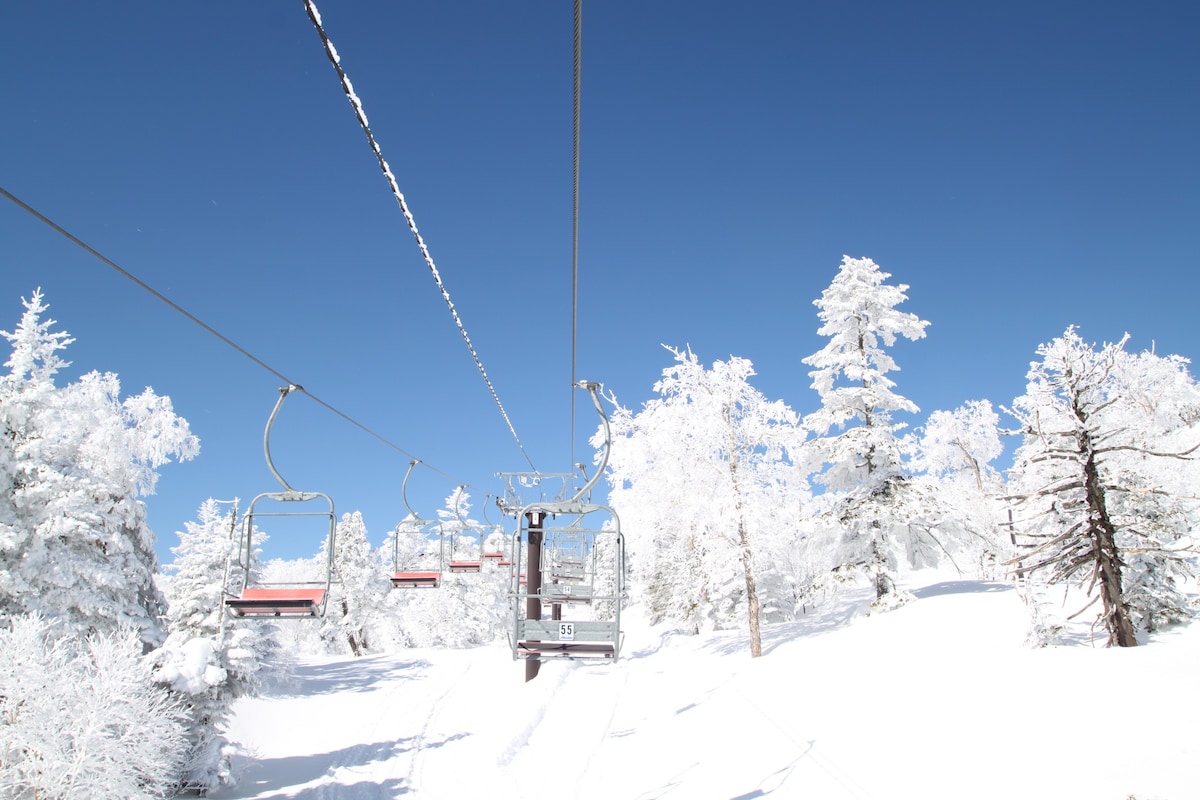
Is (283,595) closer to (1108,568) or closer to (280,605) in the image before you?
(280,605)

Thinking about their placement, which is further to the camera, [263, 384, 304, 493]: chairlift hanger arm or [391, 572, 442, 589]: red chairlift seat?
[391, 572, 442, 589]: red chairlift seat

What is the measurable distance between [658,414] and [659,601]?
2534 centimetres

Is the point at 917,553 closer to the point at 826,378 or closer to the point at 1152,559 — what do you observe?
the point at 826,378

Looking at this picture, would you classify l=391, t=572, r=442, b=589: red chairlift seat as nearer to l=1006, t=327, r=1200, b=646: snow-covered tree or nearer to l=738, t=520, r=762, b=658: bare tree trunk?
l=738, t=520, r=762, b=658: bare tree trunk

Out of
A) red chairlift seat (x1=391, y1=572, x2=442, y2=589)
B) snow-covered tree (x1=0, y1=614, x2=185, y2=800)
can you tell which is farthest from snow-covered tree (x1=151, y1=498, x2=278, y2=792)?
red chairlift seat (x1=391, y1=572, x2=442, y2=589)

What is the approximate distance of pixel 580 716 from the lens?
72.7 ft

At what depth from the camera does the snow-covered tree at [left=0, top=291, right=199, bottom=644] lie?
19.4m

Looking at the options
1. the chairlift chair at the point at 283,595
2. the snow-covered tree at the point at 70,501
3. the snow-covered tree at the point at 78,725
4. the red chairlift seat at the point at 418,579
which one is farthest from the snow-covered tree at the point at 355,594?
the chairlift chair at the point at 283,595

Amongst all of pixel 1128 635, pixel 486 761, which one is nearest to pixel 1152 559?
pixel 1128 635

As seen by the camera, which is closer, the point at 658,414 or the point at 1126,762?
the point at 1126,762

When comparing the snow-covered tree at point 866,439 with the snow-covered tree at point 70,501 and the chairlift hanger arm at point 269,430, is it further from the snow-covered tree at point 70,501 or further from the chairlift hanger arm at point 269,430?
the snow-covered tree at point 70,501

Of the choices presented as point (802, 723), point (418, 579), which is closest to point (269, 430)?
point (418, 579)

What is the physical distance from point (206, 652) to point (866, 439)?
23242 millimetres

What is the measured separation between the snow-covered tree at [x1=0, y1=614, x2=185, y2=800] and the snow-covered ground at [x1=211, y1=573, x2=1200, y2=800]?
3879 mm
